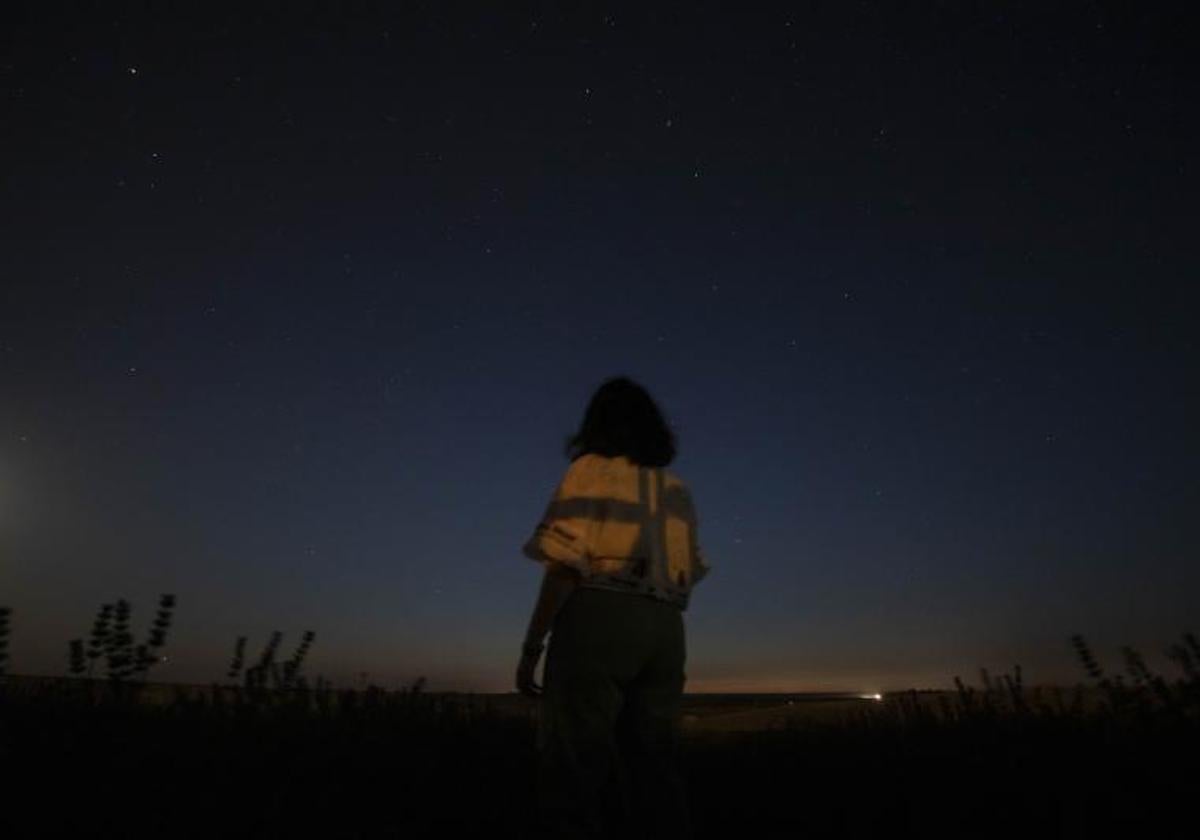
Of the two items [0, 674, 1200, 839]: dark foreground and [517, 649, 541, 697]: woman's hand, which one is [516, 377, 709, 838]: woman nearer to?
[517, 649, 541, 697]: woman's hand

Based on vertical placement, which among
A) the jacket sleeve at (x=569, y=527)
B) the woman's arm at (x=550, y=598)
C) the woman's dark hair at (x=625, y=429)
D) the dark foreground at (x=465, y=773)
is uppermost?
the woman's dark hair at (x=625, y=429)

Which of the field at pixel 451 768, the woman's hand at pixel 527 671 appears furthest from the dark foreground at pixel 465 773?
the woman's hand at pixel 527 671

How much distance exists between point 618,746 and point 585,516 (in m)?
0.96

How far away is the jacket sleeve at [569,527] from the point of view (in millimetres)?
3178

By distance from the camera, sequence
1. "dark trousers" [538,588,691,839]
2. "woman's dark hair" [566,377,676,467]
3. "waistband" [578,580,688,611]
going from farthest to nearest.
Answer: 1. "woman's dark hair" [566,377,676,467]
2. "waistband" [578,580,688,611]
3. "dark trousers" [538,588,691,839]

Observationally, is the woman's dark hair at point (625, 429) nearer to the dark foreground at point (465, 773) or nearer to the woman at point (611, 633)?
the woman at point (611, 633)

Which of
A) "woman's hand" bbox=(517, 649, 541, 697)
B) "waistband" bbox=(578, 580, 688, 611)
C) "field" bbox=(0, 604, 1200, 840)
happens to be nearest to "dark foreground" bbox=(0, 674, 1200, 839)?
"field" bbox=(0, 604, 1200, 840)

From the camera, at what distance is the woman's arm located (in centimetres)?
317

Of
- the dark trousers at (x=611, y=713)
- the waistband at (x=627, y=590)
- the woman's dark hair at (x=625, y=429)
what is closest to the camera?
the dark trousers at (x=611, y=713)

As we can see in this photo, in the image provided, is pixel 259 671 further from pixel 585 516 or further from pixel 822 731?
pixel 822 731

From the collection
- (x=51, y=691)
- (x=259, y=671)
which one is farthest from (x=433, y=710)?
(x=51, y=691)

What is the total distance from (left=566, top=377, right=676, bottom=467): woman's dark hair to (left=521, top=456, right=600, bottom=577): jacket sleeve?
0.68 ft

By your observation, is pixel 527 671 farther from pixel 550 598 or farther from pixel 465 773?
pixel 465 773

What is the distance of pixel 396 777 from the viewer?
4680mm
